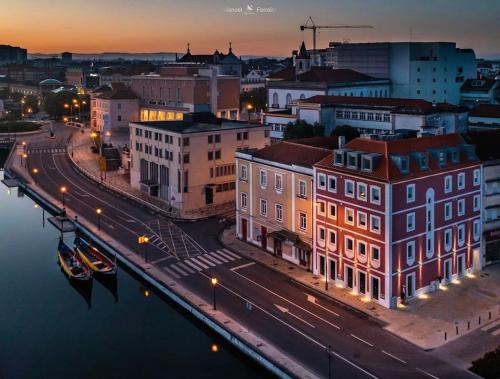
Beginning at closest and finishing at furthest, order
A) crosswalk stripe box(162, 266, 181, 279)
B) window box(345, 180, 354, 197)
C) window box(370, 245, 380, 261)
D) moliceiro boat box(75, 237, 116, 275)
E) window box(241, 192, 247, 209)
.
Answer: window box(370, 245, 380, 261), window box(345, 180, 354, 197), crosswalk stripe box(162, 266, 181, 279), moliceiro boat box(75, 237, 116, 275), window box(241, 192, 247, 209)

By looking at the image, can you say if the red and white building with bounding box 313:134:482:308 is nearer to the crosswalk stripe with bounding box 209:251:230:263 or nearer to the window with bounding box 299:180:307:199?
the window with bounding box 299:180:307:199

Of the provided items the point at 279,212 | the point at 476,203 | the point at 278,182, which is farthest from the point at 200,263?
the point at 476,203

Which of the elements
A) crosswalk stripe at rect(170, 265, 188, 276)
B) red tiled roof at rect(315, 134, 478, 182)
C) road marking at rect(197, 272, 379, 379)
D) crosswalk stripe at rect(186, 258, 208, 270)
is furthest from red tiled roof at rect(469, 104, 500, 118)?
road marking at rect(197, 272, 379, 379)

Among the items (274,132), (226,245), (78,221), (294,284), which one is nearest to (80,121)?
(274,132)

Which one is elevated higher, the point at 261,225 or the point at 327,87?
the point at 327,87

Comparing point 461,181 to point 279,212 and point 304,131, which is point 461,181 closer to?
point 279,212

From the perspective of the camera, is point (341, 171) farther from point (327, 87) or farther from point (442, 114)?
point (327, 87)
